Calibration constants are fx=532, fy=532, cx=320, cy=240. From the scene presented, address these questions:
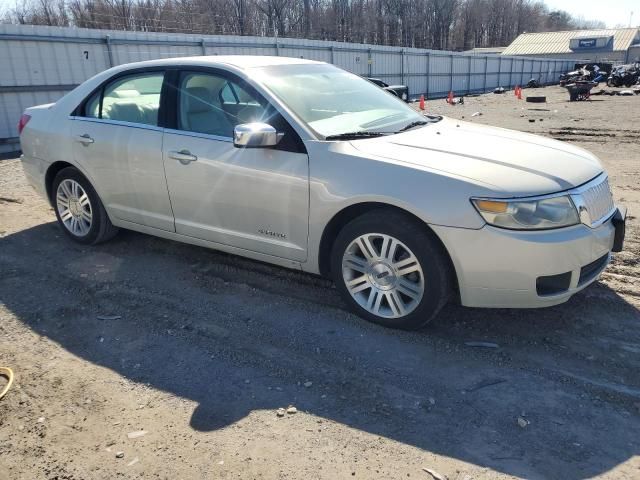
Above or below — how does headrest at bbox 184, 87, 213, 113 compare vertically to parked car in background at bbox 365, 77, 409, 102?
above

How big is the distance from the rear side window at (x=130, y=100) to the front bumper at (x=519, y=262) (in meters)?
2.64

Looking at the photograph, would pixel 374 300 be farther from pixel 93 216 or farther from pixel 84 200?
pixel 84 200

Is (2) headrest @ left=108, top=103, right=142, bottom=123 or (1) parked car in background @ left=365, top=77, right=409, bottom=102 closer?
(2) headrest @ left=108, top=103, right=142, bottom=123

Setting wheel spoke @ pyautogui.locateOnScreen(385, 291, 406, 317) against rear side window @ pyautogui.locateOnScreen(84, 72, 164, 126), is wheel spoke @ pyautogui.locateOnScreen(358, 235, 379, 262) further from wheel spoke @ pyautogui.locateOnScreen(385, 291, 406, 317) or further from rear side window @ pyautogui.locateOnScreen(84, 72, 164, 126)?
rear side window @ pyautogui.locateOnScreen(84, 72, 164, 126)

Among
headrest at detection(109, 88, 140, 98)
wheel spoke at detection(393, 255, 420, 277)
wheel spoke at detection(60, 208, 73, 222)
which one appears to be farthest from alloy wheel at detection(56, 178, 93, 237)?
wheel spoke at detection(393, 255, 420, 277)

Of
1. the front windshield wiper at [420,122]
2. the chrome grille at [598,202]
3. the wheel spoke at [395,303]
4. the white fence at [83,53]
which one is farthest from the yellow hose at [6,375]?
the white fence at [83,53]

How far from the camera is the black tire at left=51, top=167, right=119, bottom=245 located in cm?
496

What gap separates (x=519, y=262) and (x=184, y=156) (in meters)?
2.52

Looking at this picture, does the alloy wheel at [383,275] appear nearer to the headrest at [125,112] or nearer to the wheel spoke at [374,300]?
the wheel spoke at [374,300]

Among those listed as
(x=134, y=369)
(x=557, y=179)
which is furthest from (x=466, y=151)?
(x=134, y=369)

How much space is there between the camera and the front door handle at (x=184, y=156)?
402cm

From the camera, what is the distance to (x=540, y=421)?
2.64 meters

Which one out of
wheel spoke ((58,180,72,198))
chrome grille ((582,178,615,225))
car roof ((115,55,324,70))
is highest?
car roof ((115,55,324,70))

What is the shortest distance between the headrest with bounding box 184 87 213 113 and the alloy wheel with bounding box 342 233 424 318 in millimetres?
1641
